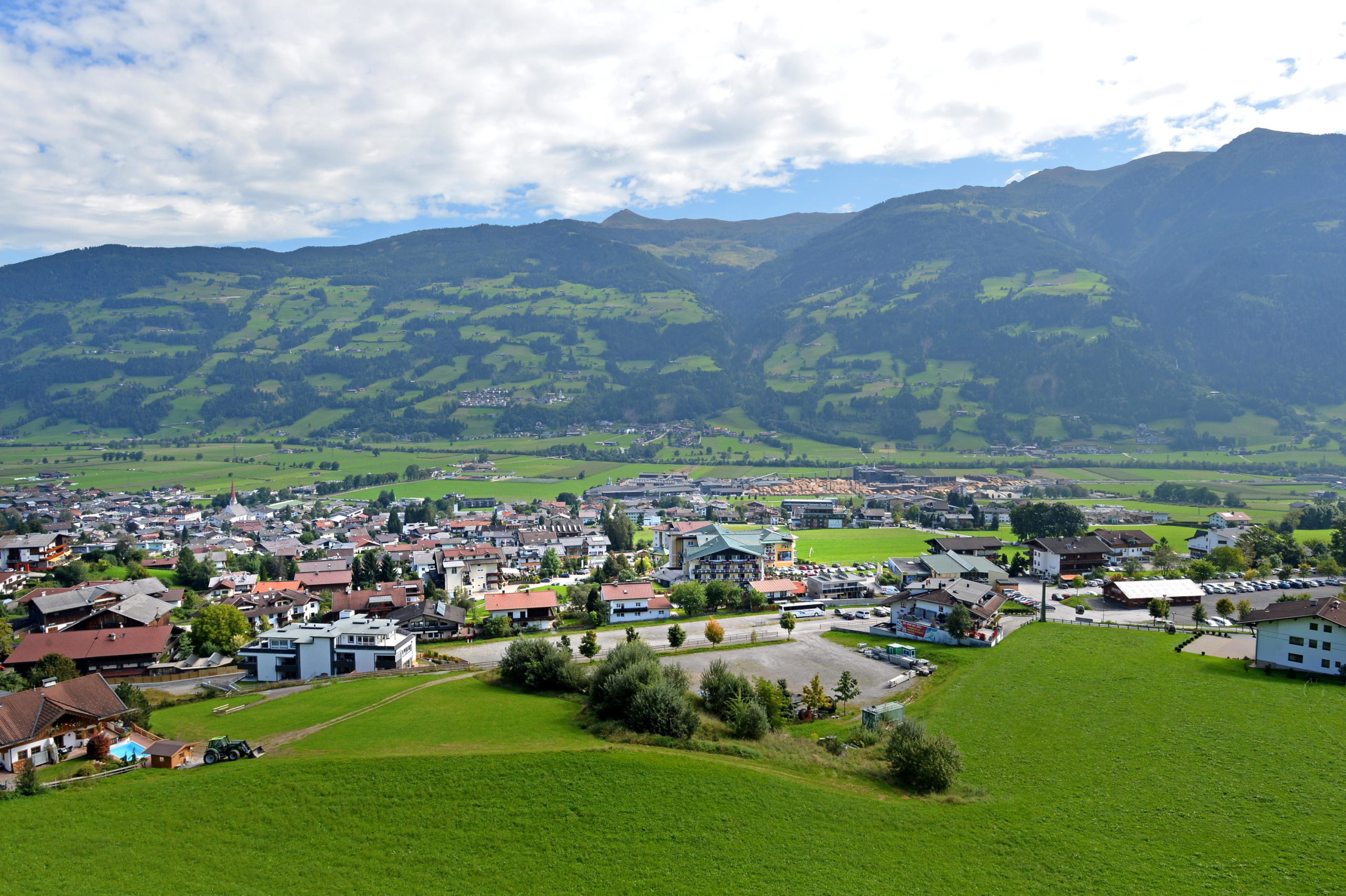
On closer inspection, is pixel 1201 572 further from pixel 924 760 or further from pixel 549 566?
pixel 549 566

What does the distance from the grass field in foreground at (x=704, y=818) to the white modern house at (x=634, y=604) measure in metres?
23.2

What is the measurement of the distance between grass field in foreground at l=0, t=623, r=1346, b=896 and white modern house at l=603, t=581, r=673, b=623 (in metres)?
23.2

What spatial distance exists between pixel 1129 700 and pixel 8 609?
216 feet

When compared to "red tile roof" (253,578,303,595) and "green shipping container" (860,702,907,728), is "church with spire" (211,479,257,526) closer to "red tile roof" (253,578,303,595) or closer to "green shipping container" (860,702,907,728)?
"red tile roof" (253,578,303,595)

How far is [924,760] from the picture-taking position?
23.5 metres

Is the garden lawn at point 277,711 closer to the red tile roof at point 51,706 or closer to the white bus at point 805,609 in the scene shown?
the red tile roof at point 51,706

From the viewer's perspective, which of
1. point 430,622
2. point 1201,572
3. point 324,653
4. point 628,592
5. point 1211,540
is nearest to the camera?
point 324,653

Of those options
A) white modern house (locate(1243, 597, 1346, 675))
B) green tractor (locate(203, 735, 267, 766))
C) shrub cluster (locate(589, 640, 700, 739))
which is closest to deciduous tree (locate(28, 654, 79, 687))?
green tractor (locate(203, 735, 267, 766))

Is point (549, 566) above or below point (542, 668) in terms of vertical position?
below

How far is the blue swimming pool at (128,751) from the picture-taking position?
26516mm

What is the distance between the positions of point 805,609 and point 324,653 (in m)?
30.7

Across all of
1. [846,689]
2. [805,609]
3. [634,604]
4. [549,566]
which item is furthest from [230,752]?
[549,566]

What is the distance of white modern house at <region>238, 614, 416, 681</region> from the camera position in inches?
1604

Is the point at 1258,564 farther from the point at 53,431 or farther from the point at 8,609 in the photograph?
the point at 53,431
